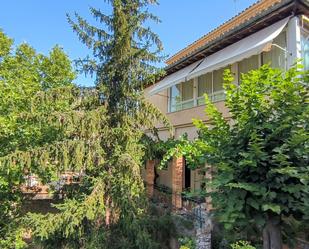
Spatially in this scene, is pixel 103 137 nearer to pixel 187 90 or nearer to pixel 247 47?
pixel 247 47

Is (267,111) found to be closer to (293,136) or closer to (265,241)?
(293,136)

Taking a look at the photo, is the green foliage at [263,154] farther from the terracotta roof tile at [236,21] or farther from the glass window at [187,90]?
the terracotta roof tile at [236,21]

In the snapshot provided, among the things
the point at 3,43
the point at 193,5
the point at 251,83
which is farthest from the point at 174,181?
the point at 3,43

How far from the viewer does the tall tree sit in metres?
15.3

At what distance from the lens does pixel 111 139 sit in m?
16.9

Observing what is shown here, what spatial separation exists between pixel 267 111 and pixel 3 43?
102ft

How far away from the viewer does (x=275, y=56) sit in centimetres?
1541

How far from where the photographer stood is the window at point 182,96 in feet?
73.0

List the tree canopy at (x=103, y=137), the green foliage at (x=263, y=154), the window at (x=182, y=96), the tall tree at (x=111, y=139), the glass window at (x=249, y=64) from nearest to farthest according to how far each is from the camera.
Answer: the green foliage at (x=263, y=154) → the tree canopy at (x=103, y=137) → the tall tree at (x=111, y=139) → the glass window at (x=249, y=64) → the window at (x=182, y=96)

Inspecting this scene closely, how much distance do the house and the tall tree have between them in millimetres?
2948

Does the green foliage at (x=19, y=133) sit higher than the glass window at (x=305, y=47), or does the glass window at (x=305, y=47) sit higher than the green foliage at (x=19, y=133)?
the glass window at (x=305, y=47)

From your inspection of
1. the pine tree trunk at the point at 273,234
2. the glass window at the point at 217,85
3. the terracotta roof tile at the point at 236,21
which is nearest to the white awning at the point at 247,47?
the glass window at the point at 217,85

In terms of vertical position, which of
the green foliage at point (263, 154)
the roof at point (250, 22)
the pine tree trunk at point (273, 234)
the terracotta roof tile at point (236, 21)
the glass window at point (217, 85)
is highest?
the terracotta roof tile at point (236, 21)

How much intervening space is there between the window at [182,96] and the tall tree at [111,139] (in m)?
5.18
